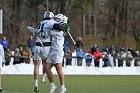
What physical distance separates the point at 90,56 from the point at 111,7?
34367mm

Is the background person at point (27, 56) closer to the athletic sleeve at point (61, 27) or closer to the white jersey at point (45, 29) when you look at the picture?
the white jersey at point (45, 29)

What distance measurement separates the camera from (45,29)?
53.5 ft

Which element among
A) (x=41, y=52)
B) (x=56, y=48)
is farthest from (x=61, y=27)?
(x=41, y=52)

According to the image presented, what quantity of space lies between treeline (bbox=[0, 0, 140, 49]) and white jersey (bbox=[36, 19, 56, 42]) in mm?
35008

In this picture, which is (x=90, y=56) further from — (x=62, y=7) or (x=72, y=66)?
(x=62, y=7)

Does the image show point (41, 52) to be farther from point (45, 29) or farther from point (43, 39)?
point (45, 29)

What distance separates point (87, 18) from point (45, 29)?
5671 cm

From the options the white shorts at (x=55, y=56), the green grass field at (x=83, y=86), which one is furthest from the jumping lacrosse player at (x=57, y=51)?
the green grass field at (x=83, y=86)

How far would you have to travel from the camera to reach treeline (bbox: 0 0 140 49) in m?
54.8

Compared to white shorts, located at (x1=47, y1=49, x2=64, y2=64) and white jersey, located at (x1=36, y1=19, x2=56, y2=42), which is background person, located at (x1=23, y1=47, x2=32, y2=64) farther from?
white shorts, located at (x1=47, y1=49, x2=64, y2=64)

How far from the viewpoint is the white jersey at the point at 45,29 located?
52.7 ft

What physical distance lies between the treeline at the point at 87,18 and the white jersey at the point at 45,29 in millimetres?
35008

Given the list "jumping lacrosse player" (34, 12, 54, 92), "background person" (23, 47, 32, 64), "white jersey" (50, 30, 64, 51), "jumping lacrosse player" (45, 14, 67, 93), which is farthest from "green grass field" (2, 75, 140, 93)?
"background person" (23, 47, 32, 64)

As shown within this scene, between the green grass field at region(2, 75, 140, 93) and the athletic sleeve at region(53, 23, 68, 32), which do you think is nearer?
the athletic sleeve at region(53, 23, 68, 32)
